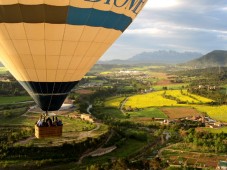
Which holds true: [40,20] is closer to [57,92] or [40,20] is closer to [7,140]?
[57,92]

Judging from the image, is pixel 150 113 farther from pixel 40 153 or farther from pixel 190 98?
pixel 40 153

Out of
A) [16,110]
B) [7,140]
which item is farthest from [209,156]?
[16,110]

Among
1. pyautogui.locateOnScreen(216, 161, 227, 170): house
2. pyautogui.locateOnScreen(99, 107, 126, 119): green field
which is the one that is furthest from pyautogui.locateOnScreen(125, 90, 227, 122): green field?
pyautogui.locateOnScreen(216, 161, 227, 170): house

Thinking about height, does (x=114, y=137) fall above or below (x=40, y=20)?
below

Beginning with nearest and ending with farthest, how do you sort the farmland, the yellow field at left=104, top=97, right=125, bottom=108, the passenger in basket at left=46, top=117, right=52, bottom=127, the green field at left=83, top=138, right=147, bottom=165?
the passenger in basket at left=46, top=117, right=52, bottom=127 → the green field at left=83, top=138, right=147, bottom=165 → the farmland → the yellow field at left=104, top=97, right=125, bottom=108

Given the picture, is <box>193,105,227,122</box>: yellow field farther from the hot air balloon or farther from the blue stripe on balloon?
the blue stripe on balloon

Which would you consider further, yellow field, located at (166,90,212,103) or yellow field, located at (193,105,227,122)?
yellow field, located at (166,90,212,103)
